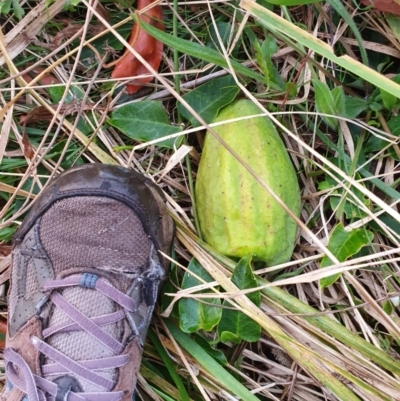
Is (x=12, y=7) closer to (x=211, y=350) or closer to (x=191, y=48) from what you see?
(x=191, y=48)

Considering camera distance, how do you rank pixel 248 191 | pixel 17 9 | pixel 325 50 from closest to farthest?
pixel 325 50 < pixel 248 191 < pixel 17 9

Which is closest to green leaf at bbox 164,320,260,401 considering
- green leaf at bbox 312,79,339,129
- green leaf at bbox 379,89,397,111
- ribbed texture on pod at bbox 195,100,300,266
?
ribbed texture on pod at bbox 195,100,300,266

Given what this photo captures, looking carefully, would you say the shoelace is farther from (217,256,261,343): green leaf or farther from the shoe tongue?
(217,256,261,343): green leaf

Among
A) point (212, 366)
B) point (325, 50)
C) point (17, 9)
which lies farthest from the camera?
point (17, 9)

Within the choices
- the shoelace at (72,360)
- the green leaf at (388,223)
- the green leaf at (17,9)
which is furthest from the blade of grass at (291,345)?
the green leaf at (17,9)

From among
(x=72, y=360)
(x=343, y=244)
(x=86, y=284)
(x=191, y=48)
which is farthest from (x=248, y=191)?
(x=72, y=360)

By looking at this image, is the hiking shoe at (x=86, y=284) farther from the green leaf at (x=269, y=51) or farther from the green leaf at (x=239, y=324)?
the green leaf at (x=269, y=51)

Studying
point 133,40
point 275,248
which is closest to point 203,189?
point 275,248
